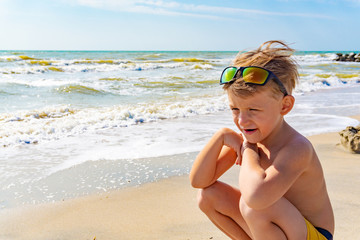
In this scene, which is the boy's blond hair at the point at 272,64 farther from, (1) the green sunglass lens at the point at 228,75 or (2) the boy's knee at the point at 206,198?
(2) the boy's knee at the point at 206,198

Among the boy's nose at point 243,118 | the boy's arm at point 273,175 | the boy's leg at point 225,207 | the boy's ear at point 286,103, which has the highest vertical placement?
the boy's ear at point 286,103

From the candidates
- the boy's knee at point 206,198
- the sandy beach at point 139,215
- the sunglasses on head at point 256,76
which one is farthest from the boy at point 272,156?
the sandy beach at point 139,215

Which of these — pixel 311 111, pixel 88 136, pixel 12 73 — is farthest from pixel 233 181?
pixel 12 73

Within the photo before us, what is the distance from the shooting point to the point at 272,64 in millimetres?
1782

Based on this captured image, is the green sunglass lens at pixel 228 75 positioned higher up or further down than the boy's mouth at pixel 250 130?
higher up

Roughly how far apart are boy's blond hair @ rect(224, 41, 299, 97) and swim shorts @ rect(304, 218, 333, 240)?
0.65 metres

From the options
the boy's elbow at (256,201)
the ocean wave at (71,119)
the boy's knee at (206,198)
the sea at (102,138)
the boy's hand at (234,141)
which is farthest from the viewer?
the ocean wave at (71,119)

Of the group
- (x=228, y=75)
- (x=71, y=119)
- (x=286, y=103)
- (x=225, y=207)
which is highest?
(x=228, y=75)

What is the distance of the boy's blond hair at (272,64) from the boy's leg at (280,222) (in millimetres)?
536

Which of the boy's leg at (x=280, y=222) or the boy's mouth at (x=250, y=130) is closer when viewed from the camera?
the boy's leg at (x=280, y=222)

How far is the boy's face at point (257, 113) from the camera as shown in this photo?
1751 millimetres

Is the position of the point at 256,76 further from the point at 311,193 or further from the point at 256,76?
the point at 311,193

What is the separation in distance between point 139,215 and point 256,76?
A: 1734 millimetres

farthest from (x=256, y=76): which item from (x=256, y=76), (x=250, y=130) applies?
(x=250, y=130)
